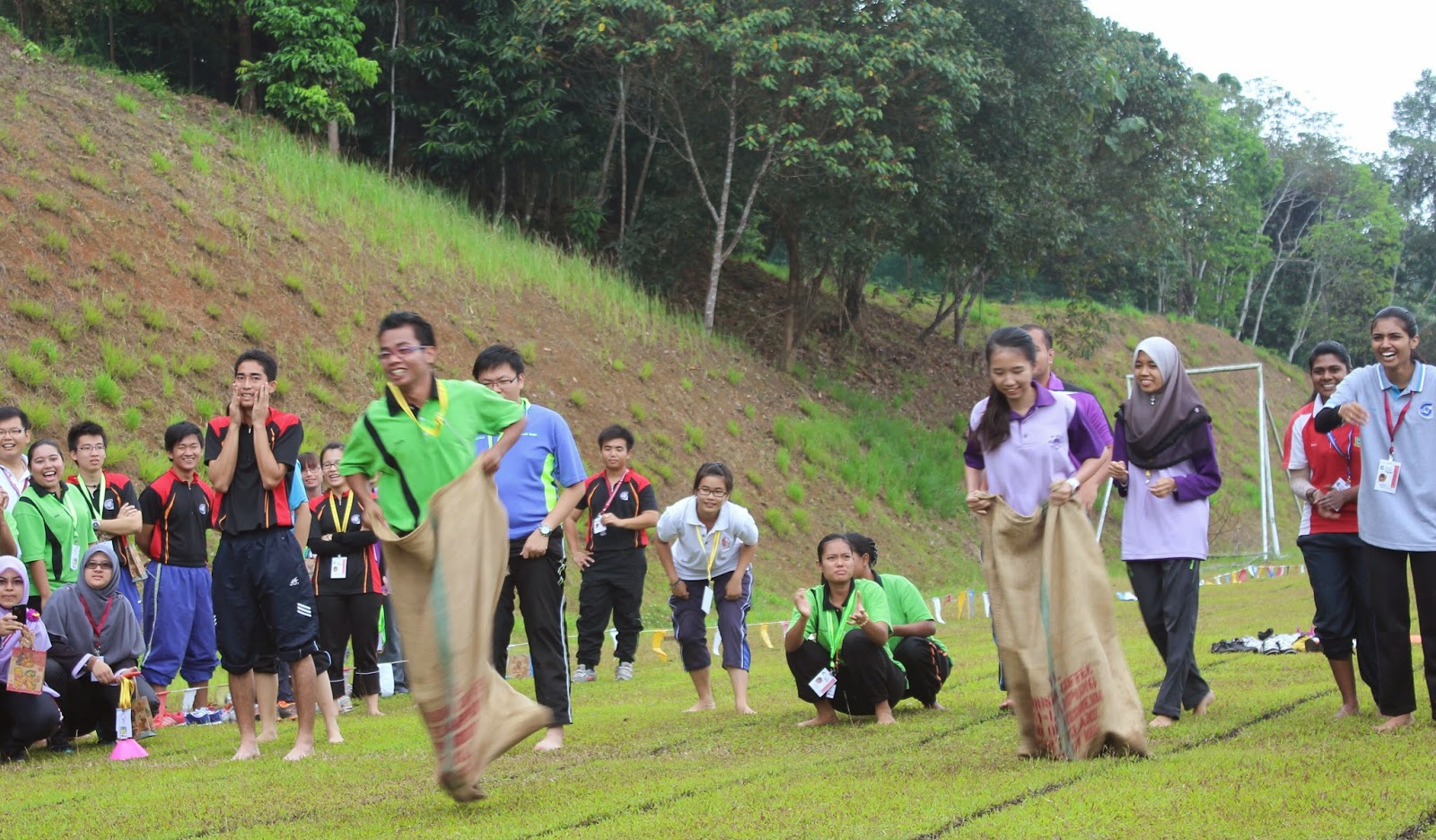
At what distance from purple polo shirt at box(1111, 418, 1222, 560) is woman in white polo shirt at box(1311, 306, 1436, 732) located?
786 millimetres

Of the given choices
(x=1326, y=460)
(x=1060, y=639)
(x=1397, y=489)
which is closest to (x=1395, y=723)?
(x=1397, y=489)

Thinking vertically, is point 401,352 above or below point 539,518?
above

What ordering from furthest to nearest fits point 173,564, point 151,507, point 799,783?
point 173,564
point 151,507
point 799,783

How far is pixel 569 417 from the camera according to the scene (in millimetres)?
20641

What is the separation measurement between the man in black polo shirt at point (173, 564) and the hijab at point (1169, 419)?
251 inches

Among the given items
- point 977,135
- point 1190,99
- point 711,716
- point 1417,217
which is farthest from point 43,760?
point 1417,217

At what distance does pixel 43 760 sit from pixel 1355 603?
7407mm

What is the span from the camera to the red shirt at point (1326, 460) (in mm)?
7316

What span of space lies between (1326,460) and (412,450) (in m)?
4.76

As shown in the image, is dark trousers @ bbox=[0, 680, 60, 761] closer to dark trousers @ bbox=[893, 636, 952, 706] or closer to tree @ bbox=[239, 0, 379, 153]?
dark trousers @ bbox=[893, 636, 952, 706]

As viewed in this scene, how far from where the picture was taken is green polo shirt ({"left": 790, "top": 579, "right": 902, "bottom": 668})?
26.0 feet

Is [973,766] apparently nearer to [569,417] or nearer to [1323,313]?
[569,417]

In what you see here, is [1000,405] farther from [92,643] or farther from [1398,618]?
[92,643]

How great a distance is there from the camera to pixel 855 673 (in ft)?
26.3
